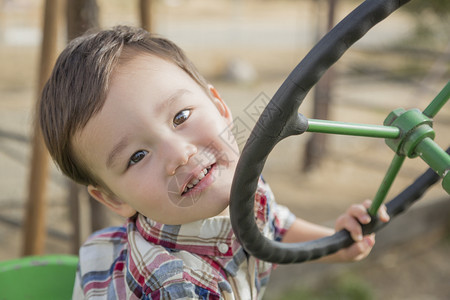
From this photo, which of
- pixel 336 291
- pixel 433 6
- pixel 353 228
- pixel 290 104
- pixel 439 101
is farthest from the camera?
pixel 433 6

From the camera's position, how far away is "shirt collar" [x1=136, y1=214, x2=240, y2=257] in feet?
2.89

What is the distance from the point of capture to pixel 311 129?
25.3 inches

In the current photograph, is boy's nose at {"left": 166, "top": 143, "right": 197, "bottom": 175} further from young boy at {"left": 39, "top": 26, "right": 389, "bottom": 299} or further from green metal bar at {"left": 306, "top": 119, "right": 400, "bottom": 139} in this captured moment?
green metal bar at {"left": 306, "top": 119, "right": 400, "bottom": 139}

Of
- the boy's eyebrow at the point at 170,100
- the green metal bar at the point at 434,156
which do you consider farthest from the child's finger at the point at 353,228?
the boy's eyebrow at the point at 170,100

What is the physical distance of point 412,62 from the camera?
555 centimetres

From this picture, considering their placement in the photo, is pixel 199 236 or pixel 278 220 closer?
pixel 199 236

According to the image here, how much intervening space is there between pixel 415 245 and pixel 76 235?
1349 mm

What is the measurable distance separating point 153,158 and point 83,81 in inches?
6.8

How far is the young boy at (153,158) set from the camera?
2.63 ft

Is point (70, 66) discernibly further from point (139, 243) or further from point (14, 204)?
point (14, 204)

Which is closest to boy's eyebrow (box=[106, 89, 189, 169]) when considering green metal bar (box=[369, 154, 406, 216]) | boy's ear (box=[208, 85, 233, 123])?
boy's ear (box=[208, 85, 233, 123])

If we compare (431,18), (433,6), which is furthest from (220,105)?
(431,18)

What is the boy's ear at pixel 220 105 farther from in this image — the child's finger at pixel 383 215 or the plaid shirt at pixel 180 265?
the child's finger at pixel 383 215

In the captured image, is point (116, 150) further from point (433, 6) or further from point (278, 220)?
point (433, 6)
